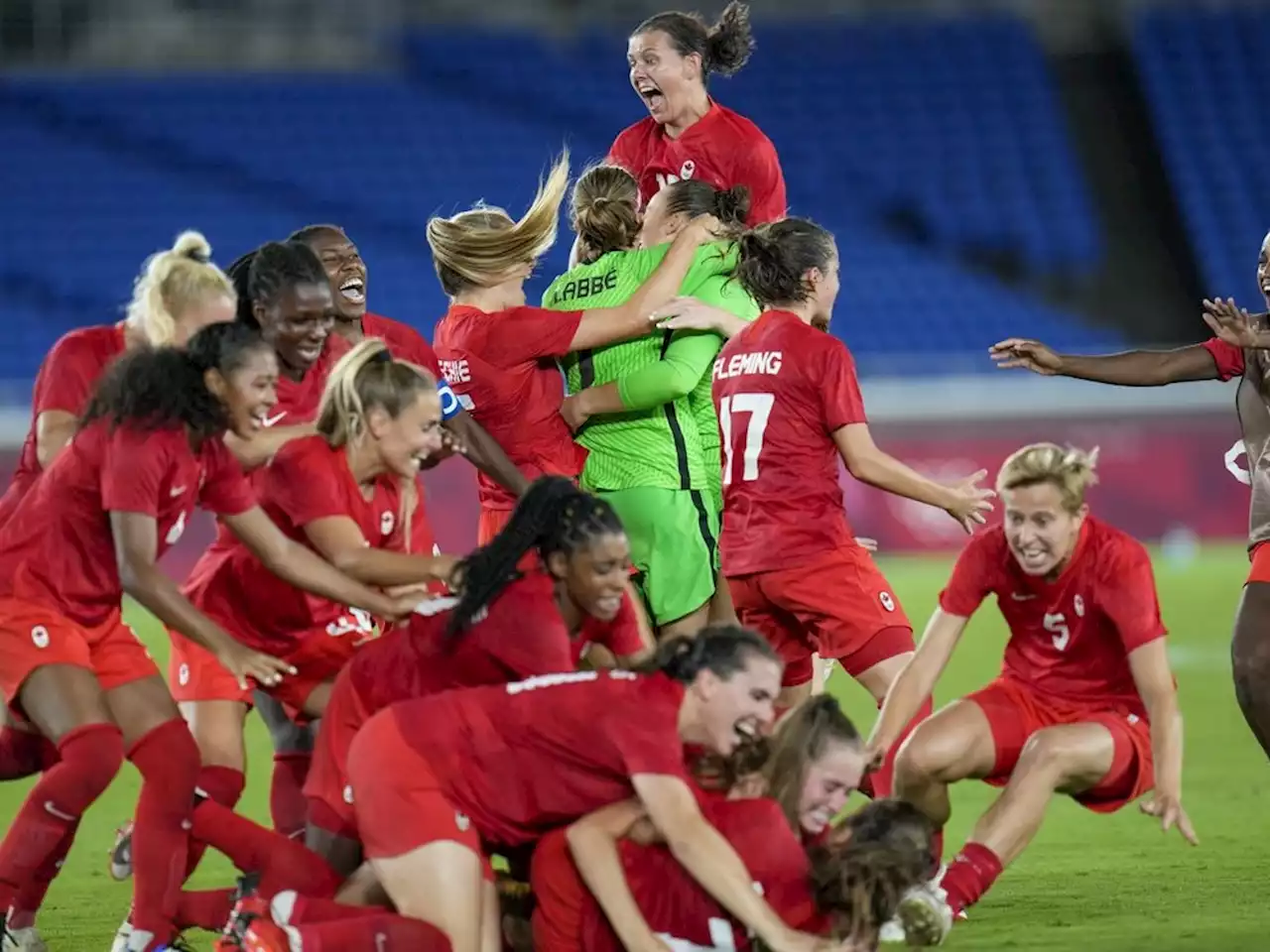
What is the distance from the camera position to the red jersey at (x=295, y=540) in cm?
583

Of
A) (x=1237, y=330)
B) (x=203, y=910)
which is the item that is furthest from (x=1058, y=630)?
(x=203, y=910)

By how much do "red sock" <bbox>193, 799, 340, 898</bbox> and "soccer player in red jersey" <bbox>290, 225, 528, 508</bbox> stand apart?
166cm

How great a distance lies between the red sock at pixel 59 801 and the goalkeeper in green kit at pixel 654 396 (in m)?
2.28

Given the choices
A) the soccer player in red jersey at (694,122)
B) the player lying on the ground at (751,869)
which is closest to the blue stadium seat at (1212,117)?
the soccer player in red jersey at (694,122)

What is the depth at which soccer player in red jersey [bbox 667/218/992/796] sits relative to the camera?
6770mm

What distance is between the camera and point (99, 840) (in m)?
8.41

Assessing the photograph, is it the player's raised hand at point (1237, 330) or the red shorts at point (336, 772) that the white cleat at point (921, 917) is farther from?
the player's raised hand at point (1237, 330)

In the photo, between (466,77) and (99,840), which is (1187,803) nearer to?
(99,840)

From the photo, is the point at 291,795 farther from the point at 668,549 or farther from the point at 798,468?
the point at 798,468

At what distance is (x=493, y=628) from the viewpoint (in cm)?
536

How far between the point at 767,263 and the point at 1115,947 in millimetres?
2507

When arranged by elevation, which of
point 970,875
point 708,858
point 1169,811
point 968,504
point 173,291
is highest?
point 173,291

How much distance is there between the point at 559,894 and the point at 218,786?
142cm

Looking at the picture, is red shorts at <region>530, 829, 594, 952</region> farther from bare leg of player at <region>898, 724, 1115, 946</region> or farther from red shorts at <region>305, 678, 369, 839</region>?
bare leg of player at <region>898, 724, 1115, 946</region>
